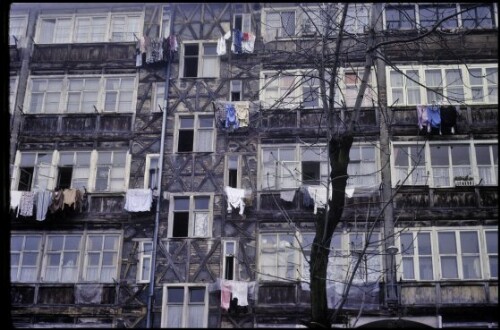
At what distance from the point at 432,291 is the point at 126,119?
13684 millimetres

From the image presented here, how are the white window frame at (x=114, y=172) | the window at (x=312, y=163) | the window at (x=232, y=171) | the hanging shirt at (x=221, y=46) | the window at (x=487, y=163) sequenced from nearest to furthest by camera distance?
the window at (x=487, y=163) < the window at (x=312, y=163) < the window at (x=232, y=171) < the white window frame at (x=114, y=172) < the hanging shirt at (x=221, y=46)

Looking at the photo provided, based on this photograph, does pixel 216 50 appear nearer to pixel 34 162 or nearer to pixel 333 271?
pixel 34 162

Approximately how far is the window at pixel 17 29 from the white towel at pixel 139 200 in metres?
9.21

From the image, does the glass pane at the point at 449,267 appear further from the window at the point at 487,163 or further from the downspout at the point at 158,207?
the downspout at the point at 158,207

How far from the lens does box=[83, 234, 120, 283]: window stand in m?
23.8

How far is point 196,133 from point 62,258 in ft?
23.5

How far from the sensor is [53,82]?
88.2ft

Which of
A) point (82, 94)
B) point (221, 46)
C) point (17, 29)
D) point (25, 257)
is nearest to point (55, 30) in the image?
point (17, 29)

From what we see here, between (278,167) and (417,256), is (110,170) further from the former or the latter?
(417,256)

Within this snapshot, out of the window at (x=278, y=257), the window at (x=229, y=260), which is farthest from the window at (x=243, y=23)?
the window at (x=229, y=260)

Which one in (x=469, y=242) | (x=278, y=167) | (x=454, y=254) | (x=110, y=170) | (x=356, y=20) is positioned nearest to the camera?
(x=454, y=254)

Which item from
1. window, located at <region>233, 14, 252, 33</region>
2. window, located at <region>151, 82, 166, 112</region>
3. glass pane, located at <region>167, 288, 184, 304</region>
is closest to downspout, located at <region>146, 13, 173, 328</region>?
window, located at <region>151, 82, 166, 112</region>

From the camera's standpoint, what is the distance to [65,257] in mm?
24172

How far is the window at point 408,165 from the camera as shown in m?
23.8
